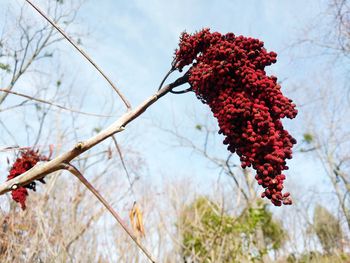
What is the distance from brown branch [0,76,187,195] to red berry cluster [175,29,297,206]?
0.19 m

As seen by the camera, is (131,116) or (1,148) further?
(1,148)

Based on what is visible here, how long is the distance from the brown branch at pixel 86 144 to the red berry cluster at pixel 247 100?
0.64 feet

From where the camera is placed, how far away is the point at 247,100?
60.1 inches

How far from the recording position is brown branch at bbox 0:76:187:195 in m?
1.48

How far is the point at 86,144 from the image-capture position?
146 cm

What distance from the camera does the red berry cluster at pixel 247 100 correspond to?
56.8 inches

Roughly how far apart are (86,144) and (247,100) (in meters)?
0.72

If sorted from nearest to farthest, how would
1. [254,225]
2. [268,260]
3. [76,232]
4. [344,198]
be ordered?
[76,232], [254,225], [268,260], [344,198]

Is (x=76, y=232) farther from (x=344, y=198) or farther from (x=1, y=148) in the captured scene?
(x=344, y=198)

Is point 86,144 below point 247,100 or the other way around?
below

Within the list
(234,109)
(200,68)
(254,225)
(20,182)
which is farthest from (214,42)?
(254,225)

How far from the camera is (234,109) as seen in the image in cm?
148

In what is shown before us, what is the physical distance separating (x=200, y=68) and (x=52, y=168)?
31.5 inches

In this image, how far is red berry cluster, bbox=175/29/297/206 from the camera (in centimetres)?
144
